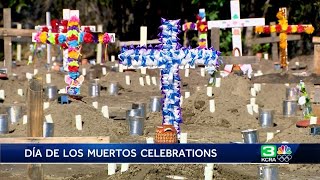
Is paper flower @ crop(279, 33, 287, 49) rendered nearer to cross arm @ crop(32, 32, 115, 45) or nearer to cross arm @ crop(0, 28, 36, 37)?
cross arm @ crop(0, 28, 36, 37)

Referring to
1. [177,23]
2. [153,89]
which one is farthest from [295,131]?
[153,89]

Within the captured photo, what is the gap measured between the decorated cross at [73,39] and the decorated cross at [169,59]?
22.9 ft

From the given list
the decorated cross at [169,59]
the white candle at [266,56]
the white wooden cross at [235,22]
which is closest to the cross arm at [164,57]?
the decorated cross at [169,59]

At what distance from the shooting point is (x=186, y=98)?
19.7m

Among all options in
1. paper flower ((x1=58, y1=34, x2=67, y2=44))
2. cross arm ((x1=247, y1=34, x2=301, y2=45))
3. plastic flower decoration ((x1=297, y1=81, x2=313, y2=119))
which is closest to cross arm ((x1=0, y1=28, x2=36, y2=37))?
paper flower ((x1=58, y1=34, x2=67, y2=44))

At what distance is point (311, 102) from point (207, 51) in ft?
14.1

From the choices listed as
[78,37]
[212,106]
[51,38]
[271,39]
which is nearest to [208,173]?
[212,106]

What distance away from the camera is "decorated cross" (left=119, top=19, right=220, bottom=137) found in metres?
14.7

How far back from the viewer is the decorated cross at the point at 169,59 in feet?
48.1

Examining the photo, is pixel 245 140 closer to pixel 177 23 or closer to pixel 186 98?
pixel 177 23

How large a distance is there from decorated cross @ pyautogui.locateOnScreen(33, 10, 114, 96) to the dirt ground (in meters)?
0.55

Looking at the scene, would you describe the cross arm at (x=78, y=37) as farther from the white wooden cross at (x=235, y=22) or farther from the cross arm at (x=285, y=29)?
the cross arm at (x=285, y=29)

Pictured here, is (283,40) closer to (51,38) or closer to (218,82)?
(218,82)

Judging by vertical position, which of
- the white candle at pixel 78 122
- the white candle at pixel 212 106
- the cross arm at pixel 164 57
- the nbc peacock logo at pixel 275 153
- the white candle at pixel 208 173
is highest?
the cross arm at pixel 164 57
